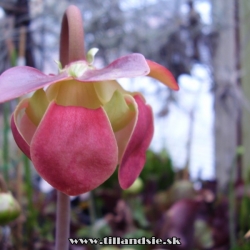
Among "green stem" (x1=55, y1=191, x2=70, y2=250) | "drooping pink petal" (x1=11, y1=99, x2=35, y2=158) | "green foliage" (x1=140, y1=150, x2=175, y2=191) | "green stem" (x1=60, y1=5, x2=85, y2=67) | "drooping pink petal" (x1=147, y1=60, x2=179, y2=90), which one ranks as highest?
"green stem" (x1=60, y1=5, x2=85, y2=67)

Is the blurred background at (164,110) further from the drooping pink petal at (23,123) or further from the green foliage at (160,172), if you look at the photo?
the drooping pink petal at (23,123)

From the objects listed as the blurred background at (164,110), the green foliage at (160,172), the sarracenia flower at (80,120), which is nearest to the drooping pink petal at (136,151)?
the sarracenia flower at (80,120)

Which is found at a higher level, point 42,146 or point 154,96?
point 42,146

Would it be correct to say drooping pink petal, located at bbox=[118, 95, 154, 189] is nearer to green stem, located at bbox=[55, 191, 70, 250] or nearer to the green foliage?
green stem, located at bbox=[55, 191, 70, 250]

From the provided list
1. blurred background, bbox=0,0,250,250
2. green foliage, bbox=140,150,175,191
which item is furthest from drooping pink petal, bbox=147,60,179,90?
green foliage, bbox=140,150,175,191

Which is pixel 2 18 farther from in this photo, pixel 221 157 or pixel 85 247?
pixel 221 157

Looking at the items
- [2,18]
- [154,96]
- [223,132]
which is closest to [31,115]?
[2,18]

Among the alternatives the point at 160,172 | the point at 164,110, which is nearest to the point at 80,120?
the point at 160,172

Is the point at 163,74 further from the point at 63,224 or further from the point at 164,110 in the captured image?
the point at 164,110
